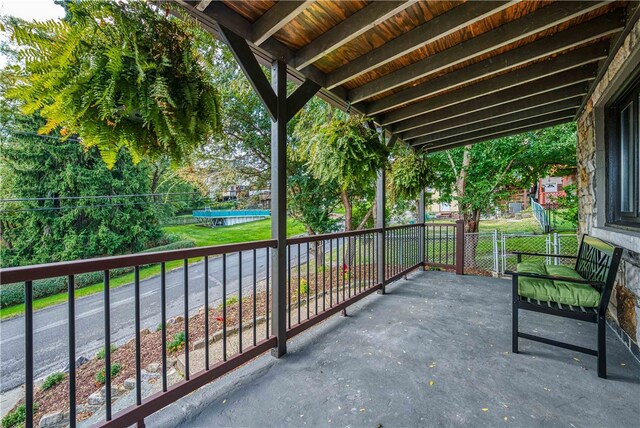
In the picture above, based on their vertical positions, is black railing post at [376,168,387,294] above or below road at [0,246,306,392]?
above

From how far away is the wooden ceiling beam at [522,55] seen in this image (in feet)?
6.64

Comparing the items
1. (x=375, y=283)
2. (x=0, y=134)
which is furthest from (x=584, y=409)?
(x=0, y=134)

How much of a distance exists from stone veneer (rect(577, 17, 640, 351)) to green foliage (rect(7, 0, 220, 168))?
9.22 feet

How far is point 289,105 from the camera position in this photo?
2.17 meters

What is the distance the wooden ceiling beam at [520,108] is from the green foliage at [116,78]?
3.48m

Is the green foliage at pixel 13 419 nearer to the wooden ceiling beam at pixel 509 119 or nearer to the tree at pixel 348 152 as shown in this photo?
the tree at pixel 348 152

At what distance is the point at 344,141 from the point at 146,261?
168cm

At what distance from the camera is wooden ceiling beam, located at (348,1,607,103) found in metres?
1.80

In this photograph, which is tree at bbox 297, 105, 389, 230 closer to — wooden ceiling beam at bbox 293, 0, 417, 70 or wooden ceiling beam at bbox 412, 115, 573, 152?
wooden ceiling beam at bbox 293, 0, 417, 70

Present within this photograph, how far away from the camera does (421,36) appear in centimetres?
197

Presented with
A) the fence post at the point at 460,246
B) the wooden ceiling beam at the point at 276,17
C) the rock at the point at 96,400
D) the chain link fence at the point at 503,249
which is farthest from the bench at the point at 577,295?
the rock at the point at 96,400

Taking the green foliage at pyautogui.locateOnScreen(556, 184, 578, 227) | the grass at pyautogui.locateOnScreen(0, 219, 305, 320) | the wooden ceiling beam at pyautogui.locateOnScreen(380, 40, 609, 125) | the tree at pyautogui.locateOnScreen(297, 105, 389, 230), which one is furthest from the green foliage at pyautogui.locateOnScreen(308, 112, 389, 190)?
the green foliage at pyautogui.locateOnScreen(556, 184, 578, 227)

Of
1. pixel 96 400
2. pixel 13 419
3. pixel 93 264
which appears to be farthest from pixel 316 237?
pixel 13 419

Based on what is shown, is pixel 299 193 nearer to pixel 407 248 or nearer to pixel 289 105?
pixel 407 248
